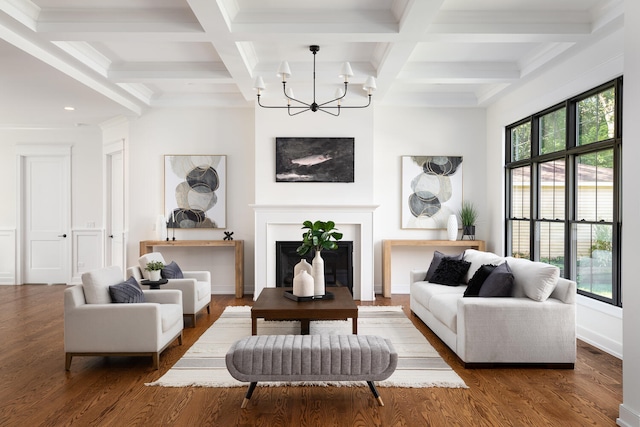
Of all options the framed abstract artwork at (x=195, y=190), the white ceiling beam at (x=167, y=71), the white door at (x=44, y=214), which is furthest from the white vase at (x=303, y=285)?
the white door at (x=44, y=214)

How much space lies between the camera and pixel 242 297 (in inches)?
267

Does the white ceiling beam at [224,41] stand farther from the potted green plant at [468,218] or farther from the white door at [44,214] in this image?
the white door at [44,214]

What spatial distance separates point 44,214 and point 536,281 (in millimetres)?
7869

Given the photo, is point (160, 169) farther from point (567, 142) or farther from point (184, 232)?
point (567, 142)

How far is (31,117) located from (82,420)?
20.1ft

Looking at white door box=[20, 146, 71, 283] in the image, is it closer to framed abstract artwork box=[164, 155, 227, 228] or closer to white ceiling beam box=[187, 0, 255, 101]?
framed abstract artwork box=[164, 155, 227, 228]

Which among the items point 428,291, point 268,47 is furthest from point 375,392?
point 268,47

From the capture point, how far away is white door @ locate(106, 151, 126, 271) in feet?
25.5

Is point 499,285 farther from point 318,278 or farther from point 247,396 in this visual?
point 247,396

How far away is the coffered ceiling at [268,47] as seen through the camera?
397 centimetres

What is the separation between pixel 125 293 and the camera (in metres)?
3.90

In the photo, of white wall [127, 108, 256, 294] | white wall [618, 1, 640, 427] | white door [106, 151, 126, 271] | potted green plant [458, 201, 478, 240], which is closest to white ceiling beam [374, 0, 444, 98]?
white wall [618, 1, 640, 427]

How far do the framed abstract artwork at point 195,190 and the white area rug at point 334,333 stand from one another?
1.69 meters

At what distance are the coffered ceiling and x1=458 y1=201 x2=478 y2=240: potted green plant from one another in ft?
4.96
